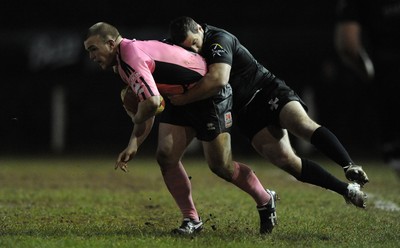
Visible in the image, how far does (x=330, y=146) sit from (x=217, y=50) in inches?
45.8

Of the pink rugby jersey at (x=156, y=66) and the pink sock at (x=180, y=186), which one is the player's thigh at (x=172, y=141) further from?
the pink rugby jersey at (x=156, y=66)

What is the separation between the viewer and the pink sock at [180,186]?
6.55 metres

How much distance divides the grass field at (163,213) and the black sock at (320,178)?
398 mm

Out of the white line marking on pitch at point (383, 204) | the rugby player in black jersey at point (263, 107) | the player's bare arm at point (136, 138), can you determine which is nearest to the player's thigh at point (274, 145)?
the rugby player in black jersey at point (263, 107)

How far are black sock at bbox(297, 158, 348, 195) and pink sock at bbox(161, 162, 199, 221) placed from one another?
36.4 inches

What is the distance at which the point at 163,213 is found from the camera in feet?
26.9

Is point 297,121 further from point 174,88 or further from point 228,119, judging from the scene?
point 174,88

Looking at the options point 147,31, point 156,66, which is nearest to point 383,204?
point 156,66

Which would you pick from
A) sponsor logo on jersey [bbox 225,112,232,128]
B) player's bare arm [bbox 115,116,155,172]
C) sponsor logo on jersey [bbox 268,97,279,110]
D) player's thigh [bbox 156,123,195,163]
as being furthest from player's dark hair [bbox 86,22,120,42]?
sponsor logo on jersey [bbox 268,97,279,110]

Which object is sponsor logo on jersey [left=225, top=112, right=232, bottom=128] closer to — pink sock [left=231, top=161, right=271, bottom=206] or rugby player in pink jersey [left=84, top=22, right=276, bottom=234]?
rugby player in pink jersey [left=84, top=22, right=276, bottom=234]

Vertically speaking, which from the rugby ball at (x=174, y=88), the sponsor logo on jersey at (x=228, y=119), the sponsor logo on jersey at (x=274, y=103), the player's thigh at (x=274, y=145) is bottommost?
the player's thigh at (x=274, y=145)

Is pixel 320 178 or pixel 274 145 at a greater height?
pixel 274 145

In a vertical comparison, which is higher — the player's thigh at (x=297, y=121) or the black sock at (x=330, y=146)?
the player's thigh at (x=297, y=121)

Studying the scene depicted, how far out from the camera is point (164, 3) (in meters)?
20.4
